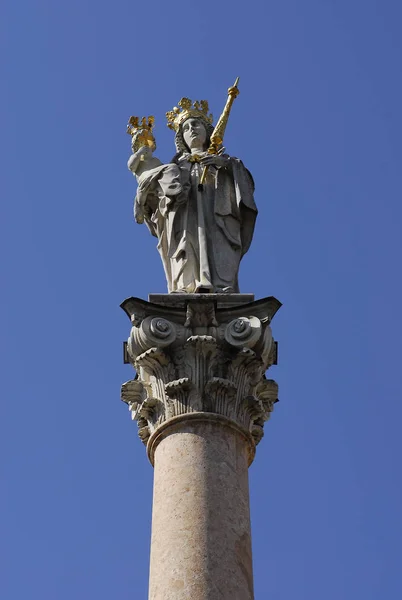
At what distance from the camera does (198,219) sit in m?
18.2

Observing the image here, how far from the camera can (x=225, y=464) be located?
1465 centimetres

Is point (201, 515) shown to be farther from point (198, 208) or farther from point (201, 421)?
point (198, 208)

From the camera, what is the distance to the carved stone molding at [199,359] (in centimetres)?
1534

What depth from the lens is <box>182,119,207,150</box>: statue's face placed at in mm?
19797

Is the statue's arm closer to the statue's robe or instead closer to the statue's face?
the statue's robe

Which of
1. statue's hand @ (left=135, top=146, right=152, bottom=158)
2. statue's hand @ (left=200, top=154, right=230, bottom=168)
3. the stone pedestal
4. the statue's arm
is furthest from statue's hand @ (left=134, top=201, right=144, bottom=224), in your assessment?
the stone pedestal

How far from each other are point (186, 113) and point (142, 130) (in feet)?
2.59

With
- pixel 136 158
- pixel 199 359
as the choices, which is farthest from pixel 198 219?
pixel 199 359

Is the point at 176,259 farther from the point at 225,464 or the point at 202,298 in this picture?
the point at 225,464

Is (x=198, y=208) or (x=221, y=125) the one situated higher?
(x=221, y=125)

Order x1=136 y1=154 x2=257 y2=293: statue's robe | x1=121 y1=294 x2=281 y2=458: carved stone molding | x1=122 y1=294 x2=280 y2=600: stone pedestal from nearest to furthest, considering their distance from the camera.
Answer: x1=122 y1=294 x2=280 y2=600: stone pedestal → x1=121 y1=294 x2=281 y2=458: carved stone molding → x1=136 y1=154 x2=257 y2=293: statue's robe

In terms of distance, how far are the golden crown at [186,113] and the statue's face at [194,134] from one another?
16 cm

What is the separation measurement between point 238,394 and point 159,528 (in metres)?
2.23

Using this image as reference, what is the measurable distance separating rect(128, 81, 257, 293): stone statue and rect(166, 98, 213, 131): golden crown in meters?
0.28
